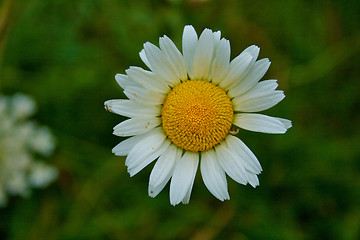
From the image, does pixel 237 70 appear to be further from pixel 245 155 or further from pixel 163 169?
pixel 163 169

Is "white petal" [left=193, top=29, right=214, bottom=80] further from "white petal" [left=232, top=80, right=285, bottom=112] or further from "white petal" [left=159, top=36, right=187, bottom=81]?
"white petal" [left=232, top=80, right=285, bottom=112]

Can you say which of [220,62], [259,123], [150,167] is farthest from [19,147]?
[259,123]

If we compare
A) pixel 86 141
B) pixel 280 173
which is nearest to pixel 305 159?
pixel 280 173

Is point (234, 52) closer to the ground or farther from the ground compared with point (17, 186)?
farther from the ground

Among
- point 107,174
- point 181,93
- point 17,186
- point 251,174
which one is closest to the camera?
point 251,174

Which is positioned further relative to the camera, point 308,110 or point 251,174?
point 308,110

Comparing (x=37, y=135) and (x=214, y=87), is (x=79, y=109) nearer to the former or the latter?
(x=37, y=135)
